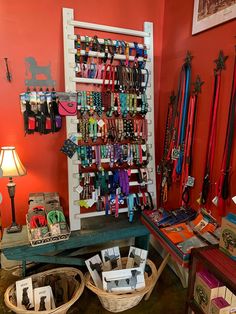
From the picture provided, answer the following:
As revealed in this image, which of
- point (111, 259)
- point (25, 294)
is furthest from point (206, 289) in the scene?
point (25, 294)

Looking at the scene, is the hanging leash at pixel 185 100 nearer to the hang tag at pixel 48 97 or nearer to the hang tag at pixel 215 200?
the hang tag at pixel 215 200

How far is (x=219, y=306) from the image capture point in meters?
1.19

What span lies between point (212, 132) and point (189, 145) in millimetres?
241

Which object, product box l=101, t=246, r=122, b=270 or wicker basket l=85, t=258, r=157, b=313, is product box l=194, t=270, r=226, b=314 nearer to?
wicker basket l=85, t=258, r=157, b=313

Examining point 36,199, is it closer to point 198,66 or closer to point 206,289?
point 206,289

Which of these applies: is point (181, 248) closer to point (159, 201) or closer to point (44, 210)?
point (159, 201)

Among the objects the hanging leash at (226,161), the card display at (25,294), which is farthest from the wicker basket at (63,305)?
the hanging leash at (226,161)

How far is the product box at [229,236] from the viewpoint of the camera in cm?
120

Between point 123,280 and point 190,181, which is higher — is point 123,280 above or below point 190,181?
below

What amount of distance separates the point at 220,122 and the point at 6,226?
197 cm

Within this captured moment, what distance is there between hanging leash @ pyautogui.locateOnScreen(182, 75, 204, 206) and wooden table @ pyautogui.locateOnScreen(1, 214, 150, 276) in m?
0.49

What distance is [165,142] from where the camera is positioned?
2115 mm

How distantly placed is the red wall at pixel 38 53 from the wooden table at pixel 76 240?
1.22 ft

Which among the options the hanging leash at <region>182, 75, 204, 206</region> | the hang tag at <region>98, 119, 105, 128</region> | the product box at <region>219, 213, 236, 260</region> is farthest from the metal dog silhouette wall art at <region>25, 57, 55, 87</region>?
the product box at <region>219, 213, 236, 260</region>
